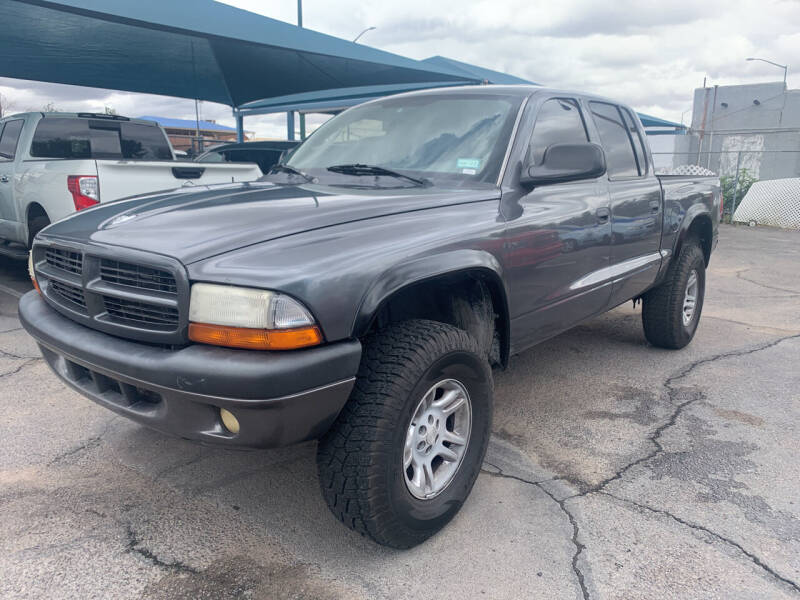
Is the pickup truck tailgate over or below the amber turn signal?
over

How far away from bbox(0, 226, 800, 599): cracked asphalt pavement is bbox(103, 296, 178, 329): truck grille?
0.88 meters

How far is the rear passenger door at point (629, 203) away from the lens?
3.78 meters

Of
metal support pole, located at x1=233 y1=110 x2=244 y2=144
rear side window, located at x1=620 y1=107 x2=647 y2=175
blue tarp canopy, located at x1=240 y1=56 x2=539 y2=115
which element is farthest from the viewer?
metal support pole, located at x1=233 y1=110 x2=244 y2=144

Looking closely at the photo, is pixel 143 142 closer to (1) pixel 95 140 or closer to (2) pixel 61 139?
(1) pixel 95 140

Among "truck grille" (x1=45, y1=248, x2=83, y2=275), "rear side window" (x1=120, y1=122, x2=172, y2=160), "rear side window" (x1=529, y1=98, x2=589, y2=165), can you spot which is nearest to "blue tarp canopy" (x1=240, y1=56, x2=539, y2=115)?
"rear side window" (x1=120, y1=122, x2=172, y2=160)

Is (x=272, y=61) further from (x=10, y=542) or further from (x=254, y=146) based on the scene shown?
(x=10, y=542)

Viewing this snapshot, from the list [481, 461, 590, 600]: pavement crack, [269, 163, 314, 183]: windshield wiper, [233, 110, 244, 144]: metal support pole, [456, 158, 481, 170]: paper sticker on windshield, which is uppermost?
[233, 110, 244, 144]: metal support pole

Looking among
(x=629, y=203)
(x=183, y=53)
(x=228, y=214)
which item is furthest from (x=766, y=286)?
(x=183, y=53)

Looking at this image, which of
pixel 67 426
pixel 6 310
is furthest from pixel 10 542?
pixel 6 310

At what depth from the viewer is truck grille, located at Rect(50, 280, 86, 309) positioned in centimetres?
240

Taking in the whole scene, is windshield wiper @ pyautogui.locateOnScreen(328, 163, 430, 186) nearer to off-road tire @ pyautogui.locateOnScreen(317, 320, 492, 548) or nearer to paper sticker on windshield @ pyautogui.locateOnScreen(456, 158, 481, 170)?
paper sticker on windshield @ pyautogui.locateOnScreen(456, 158, 481, 170)

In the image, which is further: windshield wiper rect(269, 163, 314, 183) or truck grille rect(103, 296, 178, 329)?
windshield wiper rect(269, 163, 314, 183)

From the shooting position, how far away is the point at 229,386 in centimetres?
188

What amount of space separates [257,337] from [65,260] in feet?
3.60
